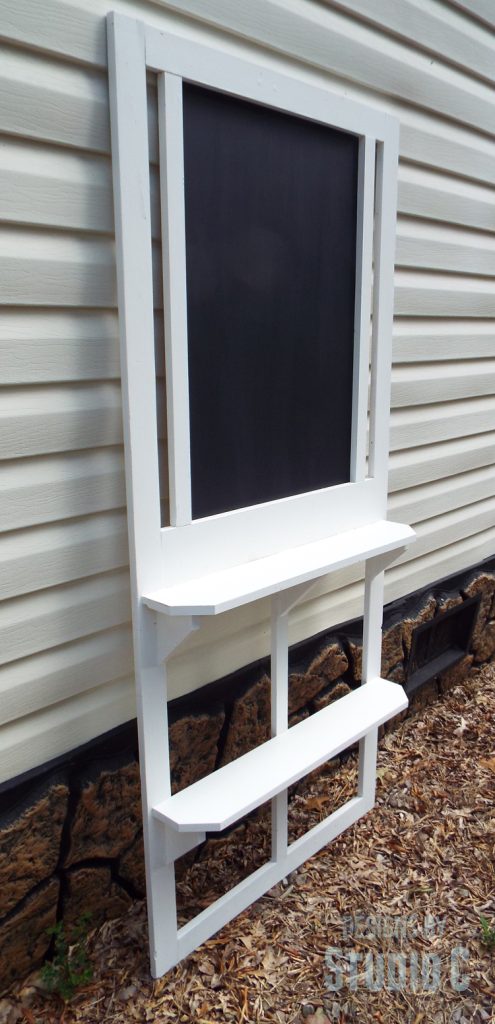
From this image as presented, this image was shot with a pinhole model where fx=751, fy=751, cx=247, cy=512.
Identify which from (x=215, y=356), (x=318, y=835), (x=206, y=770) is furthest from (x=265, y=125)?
(x=318, y=835)

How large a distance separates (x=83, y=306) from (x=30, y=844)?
1.38 metres

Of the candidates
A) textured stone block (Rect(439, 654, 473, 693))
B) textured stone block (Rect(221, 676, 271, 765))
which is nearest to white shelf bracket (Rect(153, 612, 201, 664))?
textured stone block (Rect(221, 676, 271, 765))

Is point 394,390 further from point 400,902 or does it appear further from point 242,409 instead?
point 400,902

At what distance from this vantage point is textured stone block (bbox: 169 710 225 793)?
2.33 meters

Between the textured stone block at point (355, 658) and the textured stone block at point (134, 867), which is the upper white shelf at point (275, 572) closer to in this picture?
the textured stone block at point (355, 658)

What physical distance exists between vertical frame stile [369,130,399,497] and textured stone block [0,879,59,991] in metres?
1.60

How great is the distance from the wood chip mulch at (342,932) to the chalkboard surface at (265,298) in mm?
1279

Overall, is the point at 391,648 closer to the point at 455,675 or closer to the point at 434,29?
the point at 455,675

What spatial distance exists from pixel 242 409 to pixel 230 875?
154 cm

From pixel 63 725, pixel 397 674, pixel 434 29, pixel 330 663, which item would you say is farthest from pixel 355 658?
pixel 434 29

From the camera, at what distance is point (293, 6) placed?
2178mm

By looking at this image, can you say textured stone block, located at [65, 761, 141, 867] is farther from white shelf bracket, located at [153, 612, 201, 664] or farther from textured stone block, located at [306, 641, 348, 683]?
textured stone block, located at [306, 641, 348, 683]

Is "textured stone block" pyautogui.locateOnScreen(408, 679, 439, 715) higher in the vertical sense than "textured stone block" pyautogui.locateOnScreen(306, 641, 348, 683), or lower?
lower

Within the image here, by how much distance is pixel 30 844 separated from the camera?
195 centimetres
